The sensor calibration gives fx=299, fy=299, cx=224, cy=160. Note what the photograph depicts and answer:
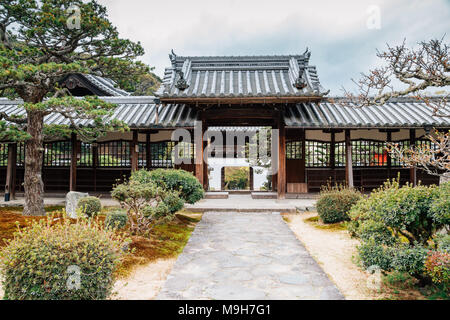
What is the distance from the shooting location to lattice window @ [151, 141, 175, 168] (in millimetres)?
14336

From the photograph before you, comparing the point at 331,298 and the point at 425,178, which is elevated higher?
the point at 425,178

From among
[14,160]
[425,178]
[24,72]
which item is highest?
[24,72]

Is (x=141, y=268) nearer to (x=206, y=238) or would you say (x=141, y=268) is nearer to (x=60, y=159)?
(x=206, y=238)

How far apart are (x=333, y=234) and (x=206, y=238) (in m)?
3.46

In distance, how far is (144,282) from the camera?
4898mm

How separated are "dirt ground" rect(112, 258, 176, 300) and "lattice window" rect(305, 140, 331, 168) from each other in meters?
9.92

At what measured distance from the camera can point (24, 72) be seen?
7715mm

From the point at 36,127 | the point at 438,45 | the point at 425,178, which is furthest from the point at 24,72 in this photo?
the point at 425,178

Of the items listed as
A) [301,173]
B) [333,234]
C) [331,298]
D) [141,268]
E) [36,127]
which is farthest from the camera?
[301,173]

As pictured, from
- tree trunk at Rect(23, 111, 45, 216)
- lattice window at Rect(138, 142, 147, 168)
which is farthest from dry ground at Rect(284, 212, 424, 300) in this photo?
tree trunk at Rect(23, 111, 45, 216)

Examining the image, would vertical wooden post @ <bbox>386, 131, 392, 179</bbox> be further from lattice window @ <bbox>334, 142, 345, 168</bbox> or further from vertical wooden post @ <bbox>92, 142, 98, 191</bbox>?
vertical wooden post @ <bbox>92, 142, 98, 191</bbox>

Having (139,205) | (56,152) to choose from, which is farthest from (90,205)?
(56,152)

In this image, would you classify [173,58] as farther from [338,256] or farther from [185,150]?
[338,256]

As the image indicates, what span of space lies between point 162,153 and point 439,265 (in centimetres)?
1226
